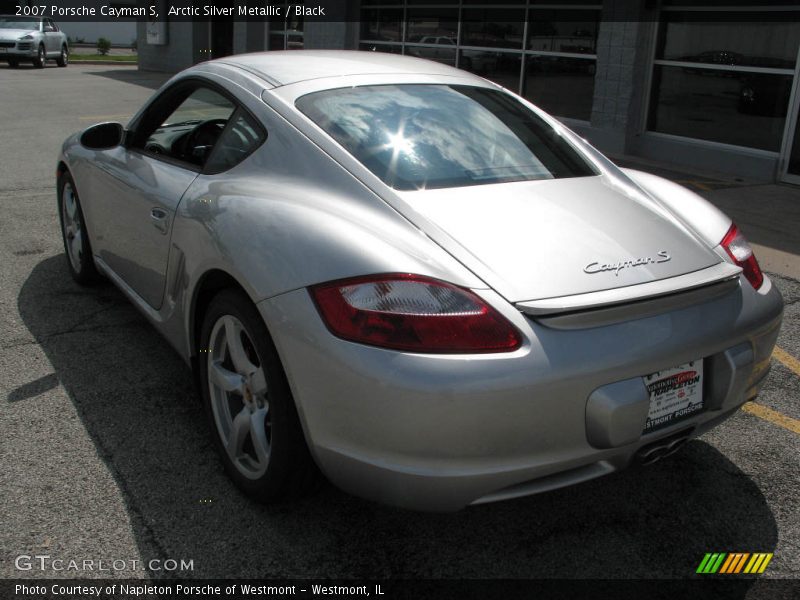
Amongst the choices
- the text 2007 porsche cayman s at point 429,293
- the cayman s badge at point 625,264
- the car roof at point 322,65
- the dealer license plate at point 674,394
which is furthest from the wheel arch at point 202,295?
the dealer license plate at point 674,394

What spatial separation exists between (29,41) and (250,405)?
24262mm

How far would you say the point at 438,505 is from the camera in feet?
7.59

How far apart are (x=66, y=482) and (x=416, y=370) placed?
1528 millimetres

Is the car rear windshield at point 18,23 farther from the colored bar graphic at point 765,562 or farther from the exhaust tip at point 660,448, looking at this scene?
the colored bar graphic at point 765,562

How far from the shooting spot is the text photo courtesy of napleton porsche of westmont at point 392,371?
2273mm

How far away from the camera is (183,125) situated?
4227 mm

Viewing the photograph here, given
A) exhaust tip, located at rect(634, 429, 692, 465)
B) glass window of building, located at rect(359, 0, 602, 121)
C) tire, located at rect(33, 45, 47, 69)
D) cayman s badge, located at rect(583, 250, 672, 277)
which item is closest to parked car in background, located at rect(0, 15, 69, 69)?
tire, located at rect(33, 45, 47, 69)

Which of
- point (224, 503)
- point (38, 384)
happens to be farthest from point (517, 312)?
point (38, 384)

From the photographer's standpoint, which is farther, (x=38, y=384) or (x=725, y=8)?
(x=725, y=8)

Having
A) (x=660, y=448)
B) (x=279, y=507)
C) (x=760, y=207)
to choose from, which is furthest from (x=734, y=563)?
(x=760, y=207)

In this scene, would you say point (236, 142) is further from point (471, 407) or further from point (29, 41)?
point (29, 41)

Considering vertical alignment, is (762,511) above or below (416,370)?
below

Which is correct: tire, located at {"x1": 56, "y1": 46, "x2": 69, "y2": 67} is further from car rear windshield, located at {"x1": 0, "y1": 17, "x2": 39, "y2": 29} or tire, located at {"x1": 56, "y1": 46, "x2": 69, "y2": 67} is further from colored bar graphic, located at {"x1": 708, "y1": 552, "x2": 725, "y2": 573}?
colored bar graphic, located at {"x1": 708, "y1": 552, "x2": 725, "y2": 573}

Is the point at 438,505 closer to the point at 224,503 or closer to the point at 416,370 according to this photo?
the point at 416,370
